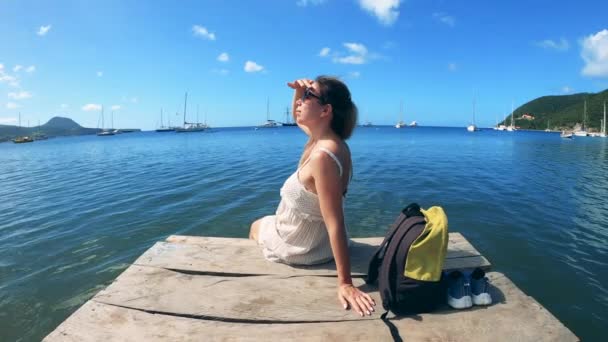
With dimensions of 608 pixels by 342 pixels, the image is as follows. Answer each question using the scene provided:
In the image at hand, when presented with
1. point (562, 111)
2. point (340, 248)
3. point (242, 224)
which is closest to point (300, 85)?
point (340, 248)

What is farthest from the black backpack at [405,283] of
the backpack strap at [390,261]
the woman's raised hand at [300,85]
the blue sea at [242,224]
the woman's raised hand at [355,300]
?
the blue sea at [242,224]

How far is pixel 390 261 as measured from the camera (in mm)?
2570

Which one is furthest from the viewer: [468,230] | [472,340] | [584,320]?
[468,230]

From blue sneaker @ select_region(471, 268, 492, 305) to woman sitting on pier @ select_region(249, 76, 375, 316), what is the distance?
819 mm

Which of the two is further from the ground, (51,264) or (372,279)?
(372,279)

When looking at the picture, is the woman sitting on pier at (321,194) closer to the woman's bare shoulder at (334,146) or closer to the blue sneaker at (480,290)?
the woman's bare shoulder at (334,146)

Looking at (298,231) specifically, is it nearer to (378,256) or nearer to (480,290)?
(378,256)

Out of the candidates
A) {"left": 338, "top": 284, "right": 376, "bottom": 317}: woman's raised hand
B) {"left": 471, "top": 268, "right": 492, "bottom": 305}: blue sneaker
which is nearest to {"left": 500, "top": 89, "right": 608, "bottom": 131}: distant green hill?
{"left": 471, "top": 268, "right": 492, "bottom": 305}: blue sneaker

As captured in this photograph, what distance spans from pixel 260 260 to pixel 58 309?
360 cm

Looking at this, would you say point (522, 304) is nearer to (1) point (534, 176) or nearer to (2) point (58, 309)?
(2) point (58, 309)

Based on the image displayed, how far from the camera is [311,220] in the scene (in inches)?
123

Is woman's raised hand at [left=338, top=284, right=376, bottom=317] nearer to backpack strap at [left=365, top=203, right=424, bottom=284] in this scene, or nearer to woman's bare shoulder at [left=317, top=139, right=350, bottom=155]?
backpack strap at [left=365, top=203, right=424, bottom=284]

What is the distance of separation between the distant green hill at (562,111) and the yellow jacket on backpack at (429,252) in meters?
122

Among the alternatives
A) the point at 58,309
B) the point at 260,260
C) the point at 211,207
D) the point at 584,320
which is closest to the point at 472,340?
the point at 260,260
